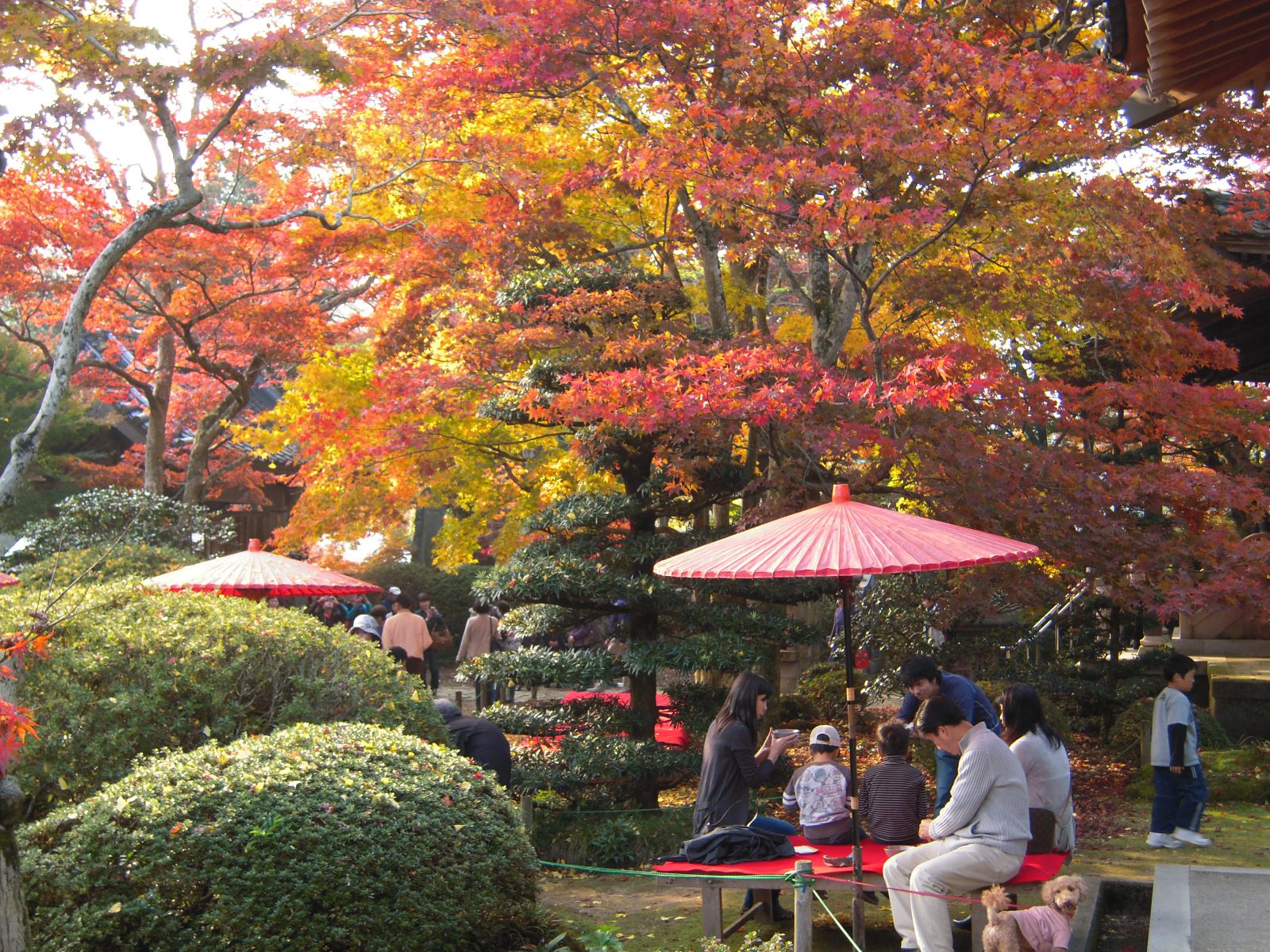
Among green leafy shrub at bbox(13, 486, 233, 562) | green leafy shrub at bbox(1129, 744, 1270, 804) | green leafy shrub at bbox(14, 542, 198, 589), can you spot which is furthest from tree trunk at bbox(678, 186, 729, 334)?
green leafy shrub at bbox(13, 486, 233, 562)

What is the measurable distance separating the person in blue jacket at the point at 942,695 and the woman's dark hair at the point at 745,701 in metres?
0.93

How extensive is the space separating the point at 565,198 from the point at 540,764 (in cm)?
640

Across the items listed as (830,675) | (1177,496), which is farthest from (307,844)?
(830,675)

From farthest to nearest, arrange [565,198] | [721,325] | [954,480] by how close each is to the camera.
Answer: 1. [565,198]
2. [721,325]
3. [954,480]

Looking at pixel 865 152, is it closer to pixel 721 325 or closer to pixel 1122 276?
pixel 1122 276

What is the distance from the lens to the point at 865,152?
350 inches

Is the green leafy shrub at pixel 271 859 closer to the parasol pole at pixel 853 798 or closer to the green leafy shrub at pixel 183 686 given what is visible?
the green leafy shrub at pixel 183 686

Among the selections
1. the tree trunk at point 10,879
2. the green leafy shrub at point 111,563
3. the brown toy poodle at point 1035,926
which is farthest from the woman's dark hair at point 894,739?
Answer: the green leafy shrub at point 111,563

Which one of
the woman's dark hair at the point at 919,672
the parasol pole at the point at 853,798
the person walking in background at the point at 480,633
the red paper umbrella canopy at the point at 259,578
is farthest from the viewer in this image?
the person walking in background at the point at 480,633

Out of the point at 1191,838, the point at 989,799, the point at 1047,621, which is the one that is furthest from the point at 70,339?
the point at 1047,621

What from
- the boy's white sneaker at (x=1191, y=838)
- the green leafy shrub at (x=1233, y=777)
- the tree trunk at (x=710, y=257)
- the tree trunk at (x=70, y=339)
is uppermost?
the tree trunk at (x=710, y=257)

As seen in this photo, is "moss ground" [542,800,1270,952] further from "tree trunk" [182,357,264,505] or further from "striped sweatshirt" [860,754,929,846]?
"tree trunk" [182,357,264,505]

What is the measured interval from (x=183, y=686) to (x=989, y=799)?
169 inches

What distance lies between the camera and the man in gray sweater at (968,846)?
579cm
